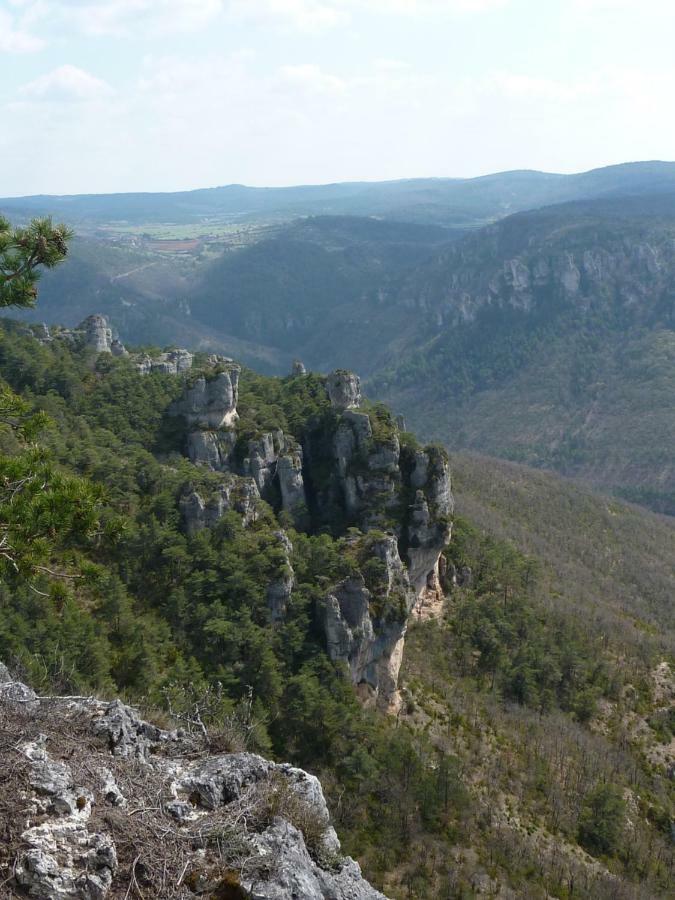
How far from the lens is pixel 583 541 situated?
92.8 metres

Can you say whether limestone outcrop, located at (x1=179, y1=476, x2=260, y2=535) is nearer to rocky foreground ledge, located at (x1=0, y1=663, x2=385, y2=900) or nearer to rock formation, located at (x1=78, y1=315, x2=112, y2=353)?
rocky foreground ledge, located at (x1=0, y1=663, x2=385, y2=900)

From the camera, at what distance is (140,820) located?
10414 mm

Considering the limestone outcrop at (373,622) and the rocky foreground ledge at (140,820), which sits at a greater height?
the rocky foreground ledge at (140,820)

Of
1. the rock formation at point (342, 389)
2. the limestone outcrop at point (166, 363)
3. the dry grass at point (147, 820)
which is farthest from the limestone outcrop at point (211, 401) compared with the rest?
the dry grass at point (147, 820)

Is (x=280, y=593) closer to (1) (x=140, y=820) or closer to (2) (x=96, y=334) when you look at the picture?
(1) (x=140, y=820)

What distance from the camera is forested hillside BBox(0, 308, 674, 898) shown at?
31141 millimetres

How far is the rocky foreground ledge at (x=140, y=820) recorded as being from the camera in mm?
9508

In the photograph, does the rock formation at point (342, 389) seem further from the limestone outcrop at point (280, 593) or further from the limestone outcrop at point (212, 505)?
the limestone outcrop at point (280, 593)

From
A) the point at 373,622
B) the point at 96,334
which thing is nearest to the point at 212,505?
the point at 373,622

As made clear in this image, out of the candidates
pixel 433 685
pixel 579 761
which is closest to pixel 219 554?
pixel 433 685

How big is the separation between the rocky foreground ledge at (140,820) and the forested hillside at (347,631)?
2.12 metres

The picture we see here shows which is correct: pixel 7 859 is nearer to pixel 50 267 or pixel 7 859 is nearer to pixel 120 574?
pixel 50 267

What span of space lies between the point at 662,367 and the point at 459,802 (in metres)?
179

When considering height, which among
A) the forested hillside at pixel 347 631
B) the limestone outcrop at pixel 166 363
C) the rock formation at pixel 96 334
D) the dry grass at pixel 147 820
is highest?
the rock formation at pixel 96 334
